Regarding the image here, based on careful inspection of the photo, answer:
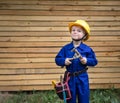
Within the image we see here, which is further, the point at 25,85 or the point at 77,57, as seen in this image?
the point at 25,85

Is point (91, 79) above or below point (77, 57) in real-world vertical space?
below

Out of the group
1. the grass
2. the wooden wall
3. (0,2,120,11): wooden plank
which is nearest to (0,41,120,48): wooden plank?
the wooden wall

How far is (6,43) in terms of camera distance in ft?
22.2

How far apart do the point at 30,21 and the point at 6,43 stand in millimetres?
592

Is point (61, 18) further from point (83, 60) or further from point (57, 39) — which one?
point (83, 60)

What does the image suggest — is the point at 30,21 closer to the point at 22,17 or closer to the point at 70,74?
the point at 22,17

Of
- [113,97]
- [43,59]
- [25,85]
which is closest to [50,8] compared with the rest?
[43,59]

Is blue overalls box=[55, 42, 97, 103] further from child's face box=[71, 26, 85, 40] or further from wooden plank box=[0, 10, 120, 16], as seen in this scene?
wooden plank box=[0, 10, 120, 16]

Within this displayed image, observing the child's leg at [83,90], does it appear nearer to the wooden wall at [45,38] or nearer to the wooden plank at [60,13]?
the wooden wall at [45,38]

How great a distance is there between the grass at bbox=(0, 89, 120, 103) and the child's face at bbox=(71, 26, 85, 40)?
2.29 metres

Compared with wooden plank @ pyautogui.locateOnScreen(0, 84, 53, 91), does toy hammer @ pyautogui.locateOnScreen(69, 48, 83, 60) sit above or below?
above

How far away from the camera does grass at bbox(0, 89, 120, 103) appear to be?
6.64 metres

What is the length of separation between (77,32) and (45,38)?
7.59 feet

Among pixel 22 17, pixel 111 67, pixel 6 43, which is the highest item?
pixel 22 17
